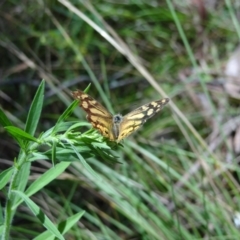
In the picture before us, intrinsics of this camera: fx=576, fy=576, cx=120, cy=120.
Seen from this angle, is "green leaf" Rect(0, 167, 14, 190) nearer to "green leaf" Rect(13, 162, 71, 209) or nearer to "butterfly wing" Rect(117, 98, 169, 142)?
"green leaf" Rect(13, 162, 71, 209)

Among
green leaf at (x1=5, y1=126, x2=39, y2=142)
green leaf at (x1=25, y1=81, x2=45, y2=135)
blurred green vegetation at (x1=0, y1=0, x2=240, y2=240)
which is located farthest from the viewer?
blurred green vegetation at (x1=0, y1=0, x2=240, y2=240)

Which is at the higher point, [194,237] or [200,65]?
[200,65]

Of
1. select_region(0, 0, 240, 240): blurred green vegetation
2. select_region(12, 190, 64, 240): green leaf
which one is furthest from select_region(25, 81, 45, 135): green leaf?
select_region(12, 190, 64, 240): green leaf

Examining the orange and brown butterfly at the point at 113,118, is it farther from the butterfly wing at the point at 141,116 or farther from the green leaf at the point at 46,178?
the green leaf at the point at 46,178

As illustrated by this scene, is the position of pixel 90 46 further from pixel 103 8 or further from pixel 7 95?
pixel 7 95

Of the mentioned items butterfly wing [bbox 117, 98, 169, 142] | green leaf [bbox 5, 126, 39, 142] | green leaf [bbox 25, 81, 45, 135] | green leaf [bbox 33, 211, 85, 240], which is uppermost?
green leaf [bbox 25, 81, 45, 135]

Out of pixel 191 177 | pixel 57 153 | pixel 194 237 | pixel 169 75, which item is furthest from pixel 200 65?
pixel 57 153

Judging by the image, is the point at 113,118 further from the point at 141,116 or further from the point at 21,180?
the point at 21,180
